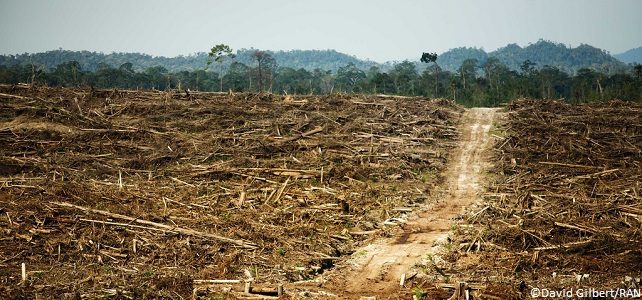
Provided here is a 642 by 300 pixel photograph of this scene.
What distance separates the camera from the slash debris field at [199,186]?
8438mm

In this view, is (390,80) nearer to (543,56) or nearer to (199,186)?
(199,186)

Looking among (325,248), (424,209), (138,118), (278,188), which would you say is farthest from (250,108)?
(325,248)

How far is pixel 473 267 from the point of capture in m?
8.16

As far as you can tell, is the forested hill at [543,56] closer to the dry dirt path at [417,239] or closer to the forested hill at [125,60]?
the forested hill at [125,60]

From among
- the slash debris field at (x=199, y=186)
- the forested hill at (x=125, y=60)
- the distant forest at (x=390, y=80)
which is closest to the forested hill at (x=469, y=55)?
the forested hill at (x=125, y=60)

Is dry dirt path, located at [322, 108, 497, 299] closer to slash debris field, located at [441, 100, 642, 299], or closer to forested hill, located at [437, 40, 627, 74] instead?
slash debris field, located at [441, 100, 642, 299]

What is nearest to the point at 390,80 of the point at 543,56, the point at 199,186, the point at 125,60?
the point at 199,186

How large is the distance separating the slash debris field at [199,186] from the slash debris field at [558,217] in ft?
0.70

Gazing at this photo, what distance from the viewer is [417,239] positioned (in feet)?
32.5

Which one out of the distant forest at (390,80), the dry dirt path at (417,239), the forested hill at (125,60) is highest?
the forested hill at (125,60)

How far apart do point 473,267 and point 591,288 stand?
181cm

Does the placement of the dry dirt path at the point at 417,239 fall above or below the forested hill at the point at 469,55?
below

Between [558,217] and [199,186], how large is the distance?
8.73 m

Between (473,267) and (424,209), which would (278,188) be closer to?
(424,209)
